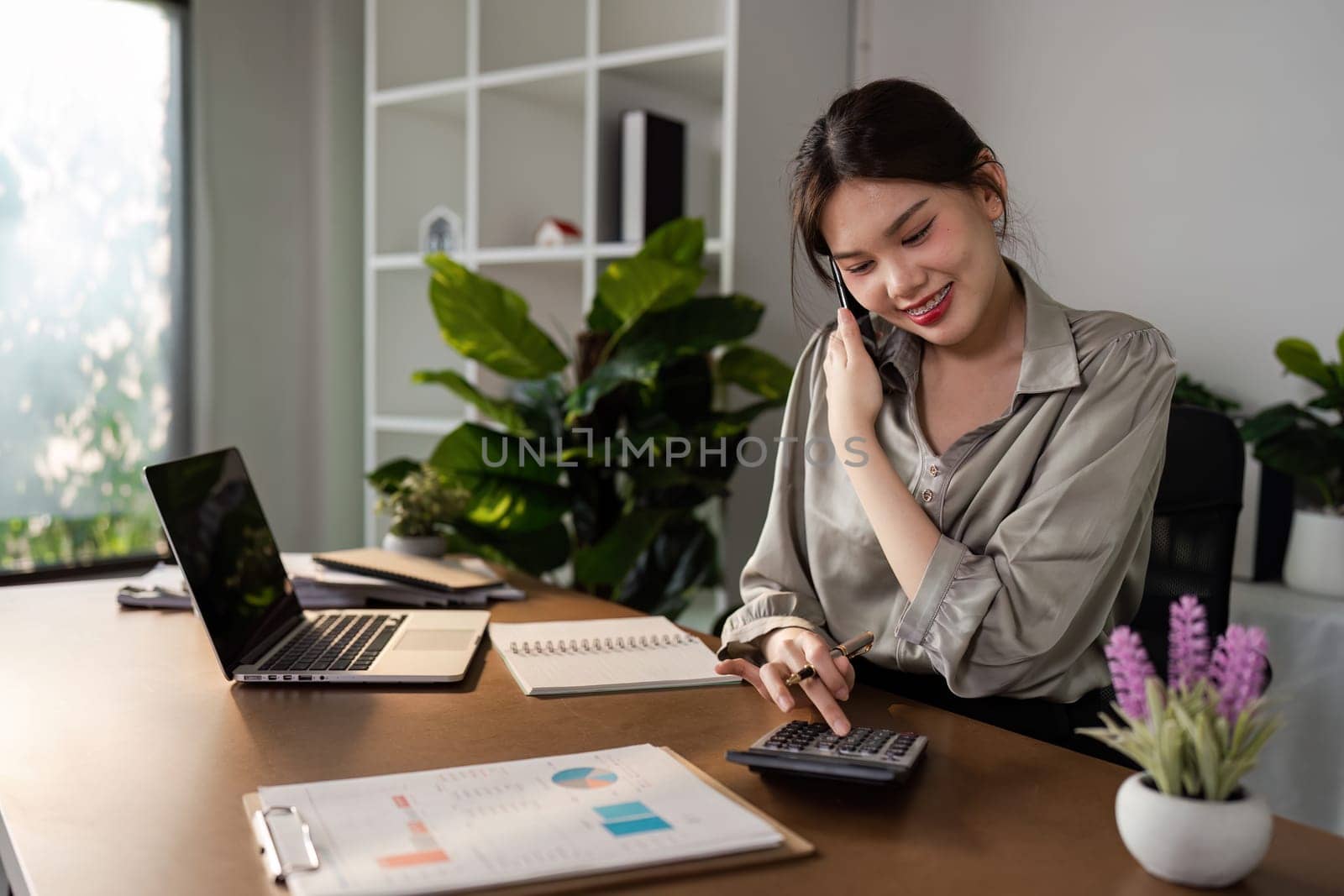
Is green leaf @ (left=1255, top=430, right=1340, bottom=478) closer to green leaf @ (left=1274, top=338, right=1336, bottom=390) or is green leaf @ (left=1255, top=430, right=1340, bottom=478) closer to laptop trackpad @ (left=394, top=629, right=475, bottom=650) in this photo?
green leaf @ (left=1274, top=338, right=1336, bottom=390)

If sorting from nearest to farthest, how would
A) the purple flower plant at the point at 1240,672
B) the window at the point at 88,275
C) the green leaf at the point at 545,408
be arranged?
1. the purple flower plant at the point at 1240,672
2. the green leaf at the point at 545,408
3. the window at the point at 88,275

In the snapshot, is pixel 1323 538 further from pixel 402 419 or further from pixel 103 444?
pixel 103 444

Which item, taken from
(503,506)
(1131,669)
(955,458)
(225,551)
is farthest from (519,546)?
(1131,669)

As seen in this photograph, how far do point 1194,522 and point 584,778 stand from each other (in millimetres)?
1004

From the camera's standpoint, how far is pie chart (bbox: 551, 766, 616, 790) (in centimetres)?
95

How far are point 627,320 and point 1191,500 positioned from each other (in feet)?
4.26

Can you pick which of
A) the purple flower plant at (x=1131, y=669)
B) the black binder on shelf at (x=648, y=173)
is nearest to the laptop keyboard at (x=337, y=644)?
the purple flower plant at (x=1131, y=669)

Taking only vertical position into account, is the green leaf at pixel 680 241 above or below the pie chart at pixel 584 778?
above

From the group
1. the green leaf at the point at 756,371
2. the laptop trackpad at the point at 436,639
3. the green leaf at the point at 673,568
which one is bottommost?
the green leaf at the point at 673,568

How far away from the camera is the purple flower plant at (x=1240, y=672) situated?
74cm

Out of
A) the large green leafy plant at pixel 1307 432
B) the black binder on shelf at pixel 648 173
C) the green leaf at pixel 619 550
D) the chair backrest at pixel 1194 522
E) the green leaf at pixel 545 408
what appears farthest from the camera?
the black binder on shelf at pixel 648 173

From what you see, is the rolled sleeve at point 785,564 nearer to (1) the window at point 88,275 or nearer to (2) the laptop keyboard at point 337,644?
(2) the laptop keyboard at point 337,644

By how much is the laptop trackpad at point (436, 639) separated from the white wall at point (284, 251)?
7.42ft

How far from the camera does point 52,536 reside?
3.20m
